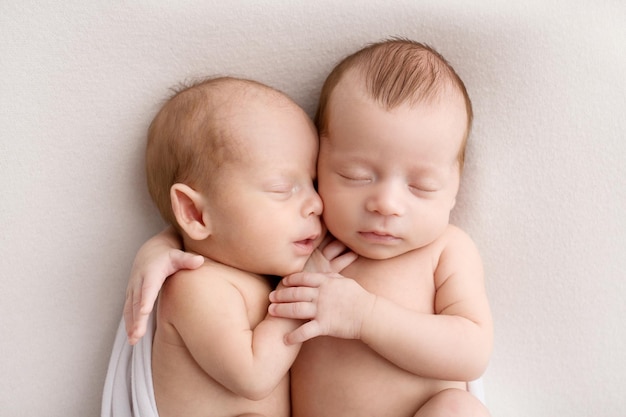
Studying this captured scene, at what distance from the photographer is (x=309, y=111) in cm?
179

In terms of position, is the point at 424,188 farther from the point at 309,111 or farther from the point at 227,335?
the point at 227,335

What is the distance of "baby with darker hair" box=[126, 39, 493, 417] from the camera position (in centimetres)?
150

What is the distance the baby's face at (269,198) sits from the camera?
1523mm

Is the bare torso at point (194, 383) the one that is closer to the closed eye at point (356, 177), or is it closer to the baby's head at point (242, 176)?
the baby's head at point (242, 176)

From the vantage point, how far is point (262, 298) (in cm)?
161

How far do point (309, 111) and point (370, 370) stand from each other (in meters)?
0.64

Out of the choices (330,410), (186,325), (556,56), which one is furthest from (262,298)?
(556,56)

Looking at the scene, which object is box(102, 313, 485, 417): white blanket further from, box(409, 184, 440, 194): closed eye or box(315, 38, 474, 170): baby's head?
box(315, 38, 474, 170): baby's head

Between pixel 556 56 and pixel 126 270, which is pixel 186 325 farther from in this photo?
pixel 556 56

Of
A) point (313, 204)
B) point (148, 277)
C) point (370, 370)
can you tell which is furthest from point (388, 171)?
point (148, 277)

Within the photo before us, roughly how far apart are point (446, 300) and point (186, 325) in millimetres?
567

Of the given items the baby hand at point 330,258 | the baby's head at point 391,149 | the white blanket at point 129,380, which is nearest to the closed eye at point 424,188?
the baby's head at point 391,149

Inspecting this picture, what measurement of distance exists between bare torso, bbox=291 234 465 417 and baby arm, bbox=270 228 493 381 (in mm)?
51

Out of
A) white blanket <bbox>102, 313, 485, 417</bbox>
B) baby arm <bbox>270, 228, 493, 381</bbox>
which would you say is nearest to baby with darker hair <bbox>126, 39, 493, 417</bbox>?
baby arm <bbox>270, 228, 493, 381</bbox>
